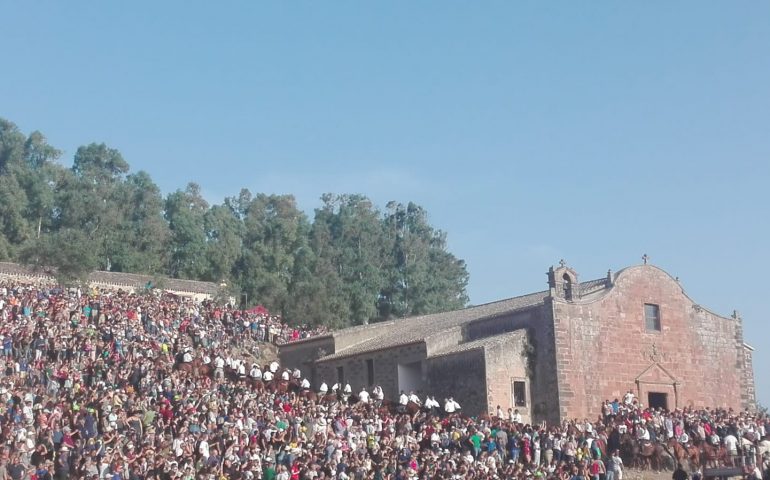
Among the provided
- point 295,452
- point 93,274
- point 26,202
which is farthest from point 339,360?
point 26,202

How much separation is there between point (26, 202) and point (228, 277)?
13.8m

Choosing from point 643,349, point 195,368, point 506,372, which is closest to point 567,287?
point 643,349

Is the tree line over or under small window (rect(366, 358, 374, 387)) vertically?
over

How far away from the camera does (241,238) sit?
7381 cm

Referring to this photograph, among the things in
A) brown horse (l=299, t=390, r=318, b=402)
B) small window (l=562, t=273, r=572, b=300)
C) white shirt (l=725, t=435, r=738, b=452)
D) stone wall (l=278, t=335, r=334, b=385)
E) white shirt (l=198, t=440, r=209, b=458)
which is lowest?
white shirt (l=725, t=435, r=738, b=452)

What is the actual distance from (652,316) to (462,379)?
777 centimetres

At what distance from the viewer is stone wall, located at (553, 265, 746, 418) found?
3612 centimetres

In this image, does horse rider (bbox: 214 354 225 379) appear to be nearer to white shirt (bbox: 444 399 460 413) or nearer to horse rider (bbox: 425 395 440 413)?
horse rider (bbox: 425 395 440 413)

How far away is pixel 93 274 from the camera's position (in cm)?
5866

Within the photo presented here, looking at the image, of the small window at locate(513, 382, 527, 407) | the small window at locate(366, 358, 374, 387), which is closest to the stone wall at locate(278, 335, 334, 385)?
the small window at locate(366, 358, 374, 387)

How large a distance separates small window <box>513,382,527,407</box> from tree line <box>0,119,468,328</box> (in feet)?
91.3

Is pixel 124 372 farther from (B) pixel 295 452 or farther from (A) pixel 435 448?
(A) pixel 435 448

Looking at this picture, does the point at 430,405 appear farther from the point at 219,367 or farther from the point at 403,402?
the point at 219,367

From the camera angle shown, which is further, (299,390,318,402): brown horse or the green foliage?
the green foliage
